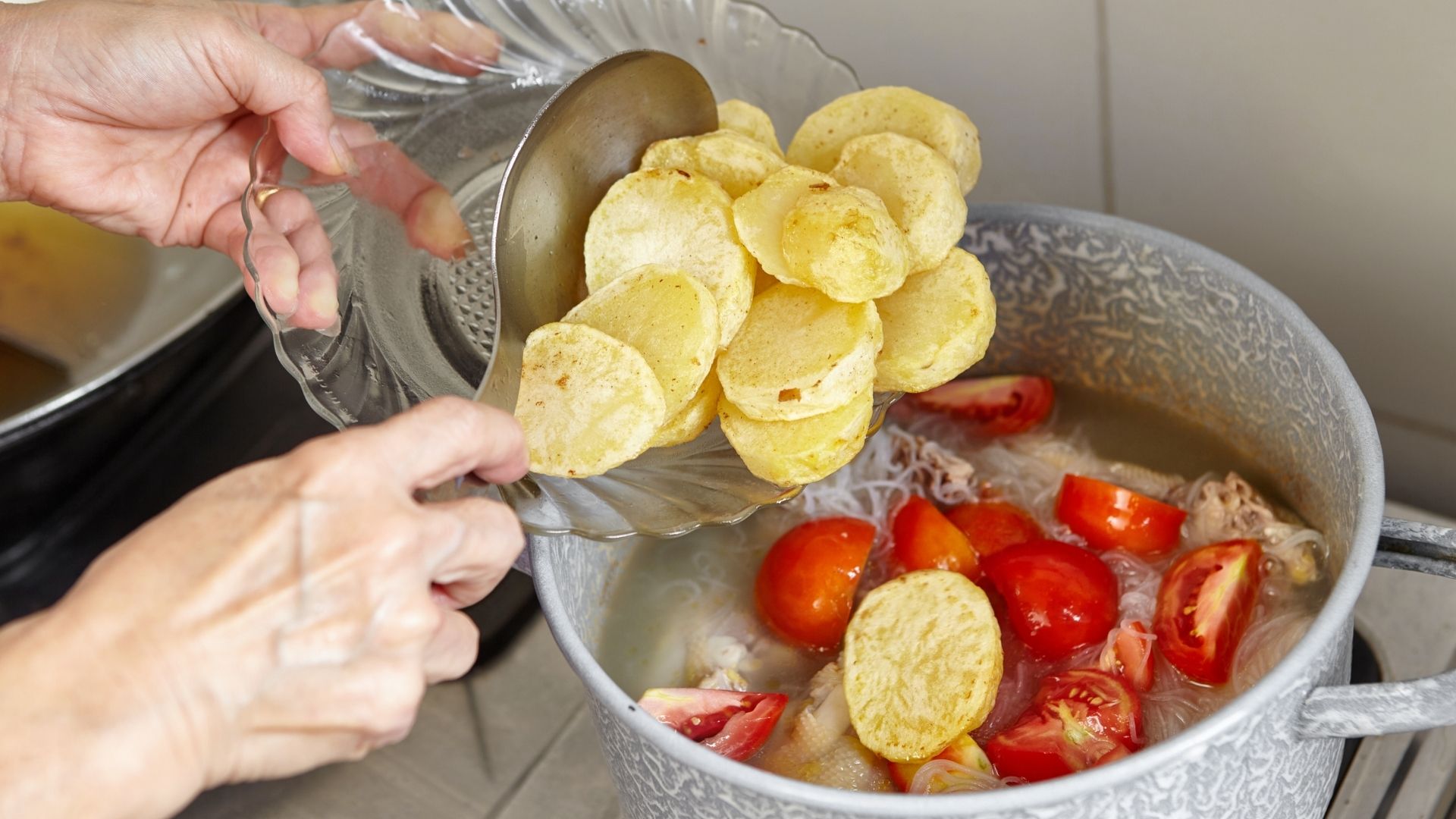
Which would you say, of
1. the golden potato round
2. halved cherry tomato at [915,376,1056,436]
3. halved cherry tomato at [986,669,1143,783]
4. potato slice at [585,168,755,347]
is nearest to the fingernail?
potato slice at [585,168,755,347]

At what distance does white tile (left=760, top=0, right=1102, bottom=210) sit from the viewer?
2.86 ft

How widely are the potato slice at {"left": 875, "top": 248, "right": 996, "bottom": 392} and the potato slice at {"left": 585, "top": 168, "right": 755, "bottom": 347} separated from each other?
0.28ft

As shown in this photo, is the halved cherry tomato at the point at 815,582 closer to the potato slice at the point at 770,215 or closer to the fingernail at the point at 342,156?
the potato slice at the point at 770,215

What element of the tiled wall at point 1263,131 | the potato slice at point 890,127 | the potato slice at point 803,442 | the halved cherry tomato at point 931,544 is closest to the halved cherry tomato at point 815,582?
the halved cherry tomato at point 931,544

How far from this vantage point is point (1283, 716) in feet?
1.78

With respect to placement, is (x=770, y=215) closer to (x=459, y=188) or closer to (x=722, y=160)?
(x=722, y=160)

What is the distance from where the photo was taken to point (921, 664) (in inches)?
25.8

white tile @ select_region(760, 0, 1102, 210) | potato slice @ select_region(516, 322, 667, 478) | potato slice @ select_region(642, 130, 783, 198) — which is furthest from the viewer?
white tile @ select_region(760, 0, 1102, 210)

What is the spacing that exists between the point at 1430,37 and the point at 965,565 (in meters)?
0.41

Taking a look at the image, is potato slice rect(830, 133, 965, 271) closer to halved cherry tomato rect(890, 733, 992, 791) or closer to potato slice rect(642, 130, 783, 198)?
potato slice rect(642, 130, 783, 198)

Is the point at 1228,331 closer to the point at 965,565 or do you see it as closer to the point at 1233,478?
the point at 1233,478

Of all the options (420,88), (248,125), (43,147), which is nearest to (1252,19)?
(420,88)

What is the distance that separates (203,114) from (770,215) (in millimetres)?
448

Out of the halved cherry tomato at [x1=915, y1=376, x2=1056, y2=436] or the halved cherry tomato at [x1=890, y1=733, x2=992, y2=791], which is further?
the halved cherry tomato at [x1=915, y1=376, x2=1056, y2=436]
